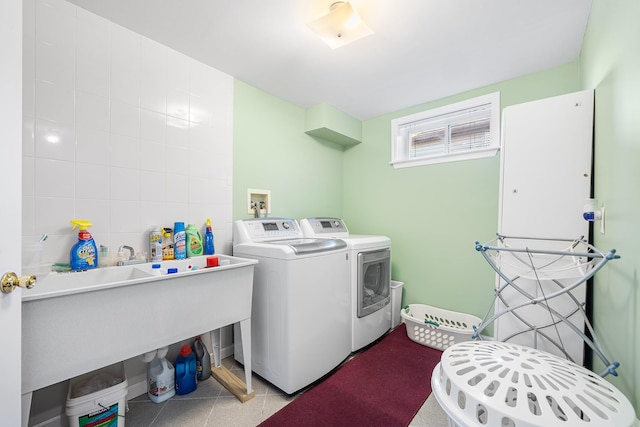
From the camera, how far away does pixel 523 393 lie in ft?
2.53

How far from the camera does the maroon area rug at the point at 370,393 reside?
4.65 ft

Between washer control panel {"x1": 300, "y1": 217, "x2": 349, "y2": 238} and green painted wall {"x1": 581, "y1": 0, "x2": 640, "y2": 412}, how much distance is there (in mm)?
1797

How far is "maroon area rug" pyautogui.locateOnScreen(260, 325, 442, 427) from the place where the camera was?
1.42 m

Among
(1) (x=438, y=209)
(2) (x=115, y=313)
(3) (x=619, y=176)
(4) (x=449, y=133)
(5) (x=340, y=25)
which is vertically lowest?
(2) (x=115, y=313)

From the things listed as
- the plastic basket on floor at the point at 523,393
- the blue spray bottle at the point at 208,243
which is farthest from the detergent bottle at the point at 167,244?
the plastic basket on floor at the point at 523,393

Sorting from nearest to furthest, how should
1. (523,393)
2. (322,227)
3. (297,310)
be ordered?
(523,393) < (297,310) < (322,227)

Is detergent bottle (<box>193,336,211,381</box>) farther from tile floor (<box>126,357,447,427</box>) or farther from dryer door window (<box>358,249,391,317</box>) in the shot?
dryer door window (<box>358,249,391,317</box>)

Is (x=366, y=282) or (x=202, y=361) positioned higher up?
(x=366, y=282)

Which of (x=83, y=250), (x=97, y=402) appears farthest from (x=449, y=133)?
(x=97, y=402)

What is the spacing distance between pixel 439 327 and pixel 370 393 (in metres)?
0.85

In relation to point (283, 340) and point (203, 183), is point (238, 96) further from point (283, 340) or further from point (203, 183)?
point (283, 340)

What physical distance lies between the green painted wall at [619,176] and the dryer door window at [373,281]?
1.30 meters

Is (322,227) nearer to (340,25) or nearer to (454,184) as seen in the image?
(454,184)

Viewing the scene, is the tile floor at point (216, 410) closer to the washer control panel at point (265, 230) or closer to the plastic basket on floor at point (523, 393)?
the plastic basket on floor at point (523, 393)
